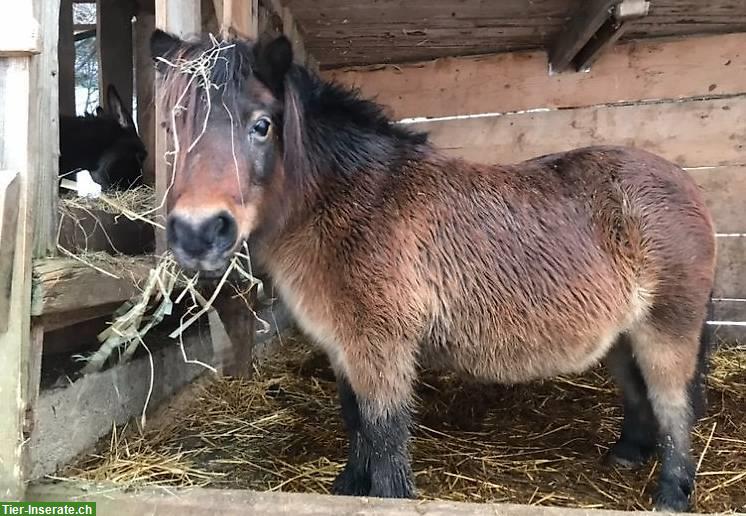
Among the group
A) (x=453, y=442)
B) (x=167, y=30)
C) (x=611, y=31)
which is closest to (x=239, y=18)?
(x=167, y=30)

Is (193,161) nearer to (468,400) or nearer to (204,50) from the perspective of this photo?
(204,50)

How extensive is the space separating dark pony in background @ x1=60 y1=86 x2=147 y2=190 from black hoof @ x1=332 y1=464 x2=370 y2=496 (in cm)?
242

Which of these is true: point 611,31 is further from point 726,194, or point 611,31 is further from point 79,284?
point 79,284

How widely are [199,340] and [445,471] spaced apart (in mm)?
1908

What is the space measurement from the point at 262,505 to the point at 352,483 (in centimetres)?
65

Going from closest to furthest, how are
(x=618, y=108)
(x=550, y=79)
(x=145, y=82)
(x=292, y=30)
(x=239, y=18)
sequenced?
(x=239, y=18), (x=145, y=82), (x=292, y=30), (x=618, y=108), (x=550, y=79)

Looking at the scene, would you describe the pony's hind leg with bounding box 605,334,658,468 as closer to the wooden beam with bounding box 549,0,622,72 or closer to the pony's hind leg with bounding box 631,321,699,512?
the pony's hind leg with bounding box 631,321,699,512

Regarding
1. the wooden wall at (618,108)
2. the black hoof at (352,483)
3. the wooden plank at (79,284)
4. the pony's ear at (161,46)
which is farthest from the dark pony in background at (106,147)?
the black hoof at (352,483)

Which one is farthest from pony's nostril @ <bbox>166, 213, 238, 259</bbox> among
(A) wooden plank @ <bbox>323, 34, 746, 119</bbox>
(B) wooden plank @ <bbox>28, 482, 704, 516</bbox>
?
(A) wooden plank @ <bbox>323, 34, 746, 119</bbox>

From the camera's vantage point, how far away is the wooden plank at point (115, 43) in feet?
16.7

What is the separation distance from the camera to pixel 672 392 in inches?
118

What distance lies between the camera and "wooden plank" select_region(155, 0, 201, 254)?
9.43 ft

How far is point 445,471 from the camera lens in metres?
3.19

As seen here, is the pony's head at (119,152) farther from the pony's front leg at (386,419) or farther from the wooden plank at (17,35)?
the pony's front leg at (386,419)
